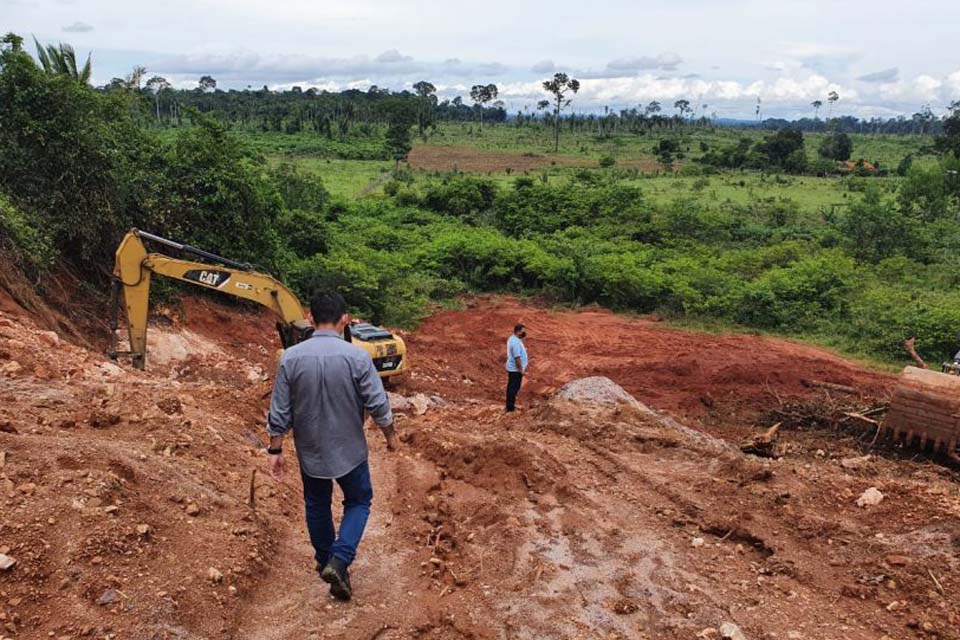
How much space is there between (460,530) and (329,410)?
6.62ft

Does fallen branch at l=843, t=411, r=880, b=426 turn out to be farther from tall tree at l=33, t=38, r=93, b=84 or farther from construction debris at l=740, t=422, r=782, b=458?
tall tree at l=33, t=38, r=93, b=84

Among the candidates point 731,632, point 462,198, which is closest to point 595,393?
point 731,632

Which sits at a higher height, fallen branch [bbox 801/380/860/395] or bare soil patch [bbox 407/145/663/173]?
bare soil patch [bbox 407/145/663/173]

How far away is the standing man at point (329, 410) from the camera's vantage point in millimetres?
4098

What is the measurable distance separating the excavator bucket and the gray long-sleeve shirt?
270 inches

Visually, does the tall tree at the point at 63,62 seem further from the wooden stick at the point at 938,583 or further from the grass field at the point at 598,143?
the grass field at the point at 598,143

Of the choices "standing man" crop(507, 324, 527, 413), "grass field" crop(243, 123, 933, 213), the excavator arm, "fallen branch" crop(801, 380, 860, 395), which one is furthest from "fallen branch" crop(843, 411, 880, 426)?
"grass field" crop(243, 123, 933, 213)

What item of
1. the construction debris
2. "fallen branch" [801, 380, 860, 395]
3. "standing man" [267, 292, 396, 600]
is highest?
"standing man" [267, 292, 396, 600]

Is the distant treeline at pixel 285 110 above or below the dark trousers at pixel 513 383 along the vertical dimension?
above

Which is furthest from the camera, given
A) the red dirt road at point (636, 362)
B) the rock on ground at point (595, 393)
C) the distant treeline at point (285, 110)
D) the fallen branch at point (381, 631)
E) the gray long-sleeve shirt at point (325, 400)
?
the distant treeline at point (285, 110)

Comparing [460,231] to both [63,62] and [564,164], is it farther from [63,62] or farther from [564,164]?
[564,164]

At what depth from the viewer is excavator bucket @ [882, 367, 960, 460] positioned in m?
8.09

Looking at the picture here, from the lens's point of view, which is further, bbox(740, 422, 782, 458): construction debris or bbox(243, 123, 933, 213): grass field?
bbox(243, 123, 933, 213): grass field

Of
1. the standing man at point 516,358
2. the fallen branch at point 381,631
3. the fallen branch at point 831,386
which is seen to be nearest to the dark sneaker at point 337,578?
the fallen branch at point 381,631
